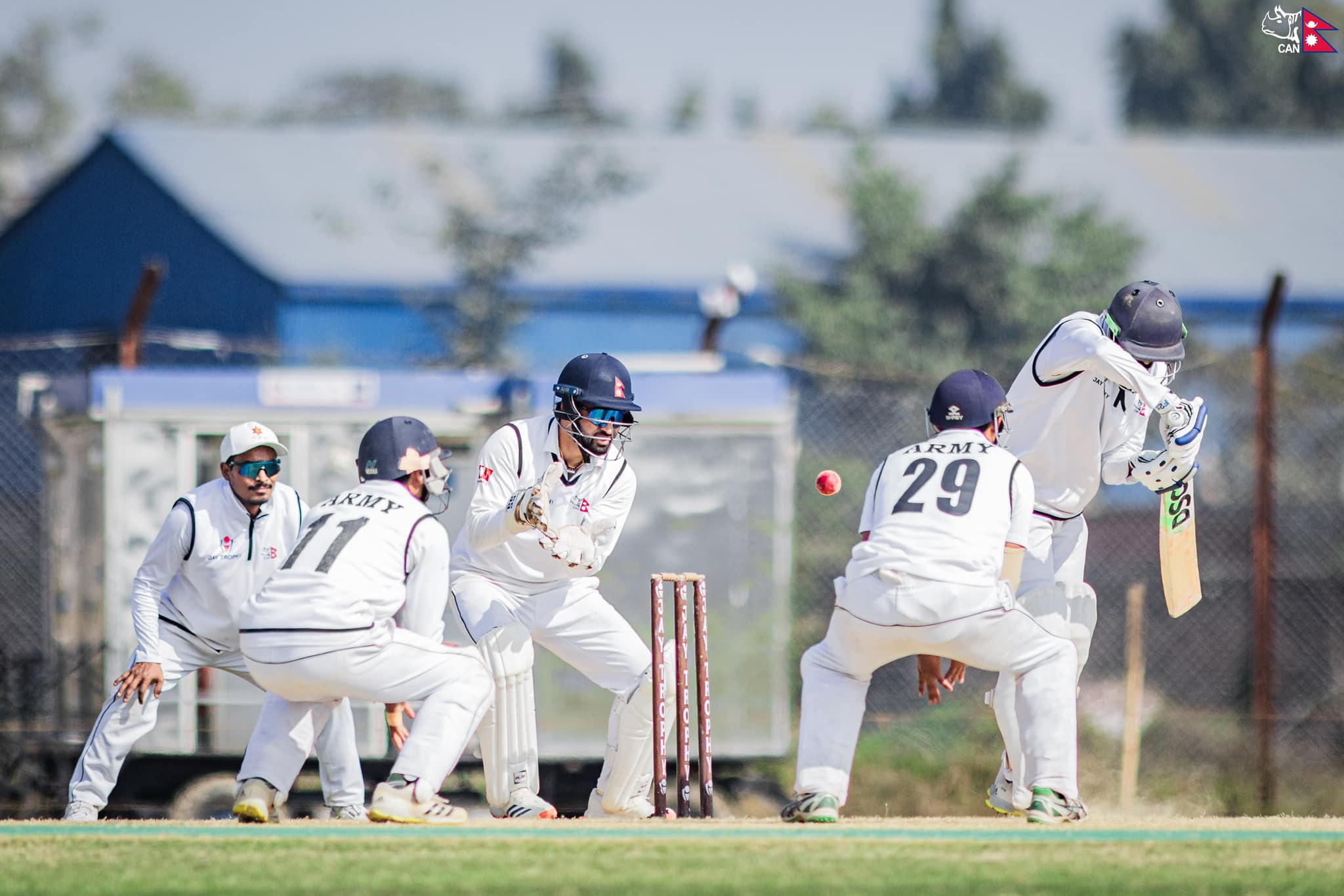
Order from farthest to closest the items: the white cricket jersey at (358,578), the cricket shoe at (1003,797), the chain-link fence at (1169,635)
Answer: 1. the chain-link fence at (1169,635)
2. the cricket shoe at (1003,797)
3. the white cricket jersey at (358,578)

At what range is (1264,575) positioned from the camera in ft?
39.0

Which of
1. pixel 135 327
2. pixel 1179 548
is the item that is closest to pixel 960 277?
pixel 135 327

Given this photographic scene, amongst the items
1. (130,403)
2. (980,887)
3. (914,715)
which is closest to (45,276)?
(130,403)

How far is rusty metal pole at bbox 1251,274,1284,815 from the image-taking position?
11.7m

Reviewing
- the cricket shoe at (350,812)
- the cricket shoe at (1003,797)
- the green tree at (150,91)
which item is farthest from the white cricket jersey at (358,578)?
the green tree at (150,91)

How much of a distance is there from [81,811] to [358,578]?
222 centimetres

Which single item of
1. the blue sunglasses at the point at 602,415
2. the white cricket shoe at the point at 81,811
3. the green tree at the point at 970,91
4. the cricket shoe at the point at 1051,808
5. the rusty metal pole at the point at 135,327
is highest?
the green tree at the point at 970,91

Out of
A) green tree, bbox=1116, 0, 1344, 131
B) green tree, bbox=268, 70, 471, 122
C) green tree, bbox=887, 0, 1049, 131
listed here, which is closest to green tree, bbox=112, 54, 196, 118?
green tree, bbox=268, 70, 471, 122

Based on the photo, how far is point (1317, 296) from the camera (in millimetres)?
26297

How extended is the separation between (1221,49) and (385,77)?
32538 millimetres

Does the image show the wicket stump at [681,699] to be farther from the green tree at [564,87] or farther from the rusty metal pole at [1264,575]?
the green tree at [564,87]

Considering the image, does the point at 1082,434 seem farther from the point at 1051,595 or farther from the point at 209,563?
the point at 209,563

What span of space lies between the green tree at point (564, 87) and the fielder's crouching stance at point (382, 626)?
1348 inches

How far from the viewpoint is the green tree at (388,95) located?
60125 millimetres
